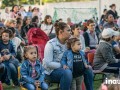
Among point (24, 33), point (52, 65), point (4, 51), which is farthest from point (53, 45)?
point (24, 33)

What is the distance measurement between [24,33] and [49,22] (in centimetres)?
176

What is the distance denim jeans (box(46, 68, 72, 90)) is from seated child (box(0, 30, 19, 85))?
2.06 meters

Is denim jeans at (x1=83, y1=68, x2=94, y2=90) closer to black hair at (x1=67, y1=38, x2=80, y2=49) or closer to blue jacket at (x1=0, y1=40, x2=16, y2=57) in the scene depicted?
black hair at (x1=67, y1=38, x2=80, y2=49)

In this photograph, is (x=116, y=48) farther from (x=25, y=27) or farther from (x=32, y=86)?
(x=25, y=27)

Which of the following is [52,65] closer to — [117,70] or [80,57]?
[80,57]

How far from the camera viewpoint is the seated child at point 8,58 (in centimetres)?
847

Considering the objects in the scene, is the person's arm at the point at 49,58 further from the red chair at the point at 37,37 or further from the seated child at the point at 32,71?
the red chair at the point at 37,37

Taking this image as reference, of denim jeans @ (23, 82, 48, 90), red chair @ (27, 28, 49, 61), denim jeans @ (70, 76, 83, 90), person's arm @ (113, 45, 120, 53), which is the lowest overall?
denim jeans @ (70, 76, 83, 90)

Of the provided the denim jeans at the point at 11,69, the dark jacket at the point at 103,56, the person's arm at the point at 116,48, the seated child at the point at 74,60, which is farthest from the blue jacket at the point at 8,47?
the seated child at the point at 74,60

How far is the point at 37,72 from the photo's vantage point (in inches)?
256

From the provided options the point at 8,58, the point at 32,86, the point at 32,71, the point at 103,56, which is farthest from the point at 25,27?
the point at 32,86

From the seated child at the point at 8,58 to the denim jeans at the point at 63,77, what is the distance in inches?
81.1

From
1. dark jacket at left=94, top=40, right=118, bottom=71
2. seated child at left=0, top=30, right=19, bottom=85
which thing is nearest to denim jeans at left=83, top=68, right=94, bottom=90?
dark jacket at left=94, top=40, right=118, bottom=71

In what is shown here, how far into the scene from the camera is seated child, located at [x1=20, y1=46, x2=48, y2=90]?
6365 mm
